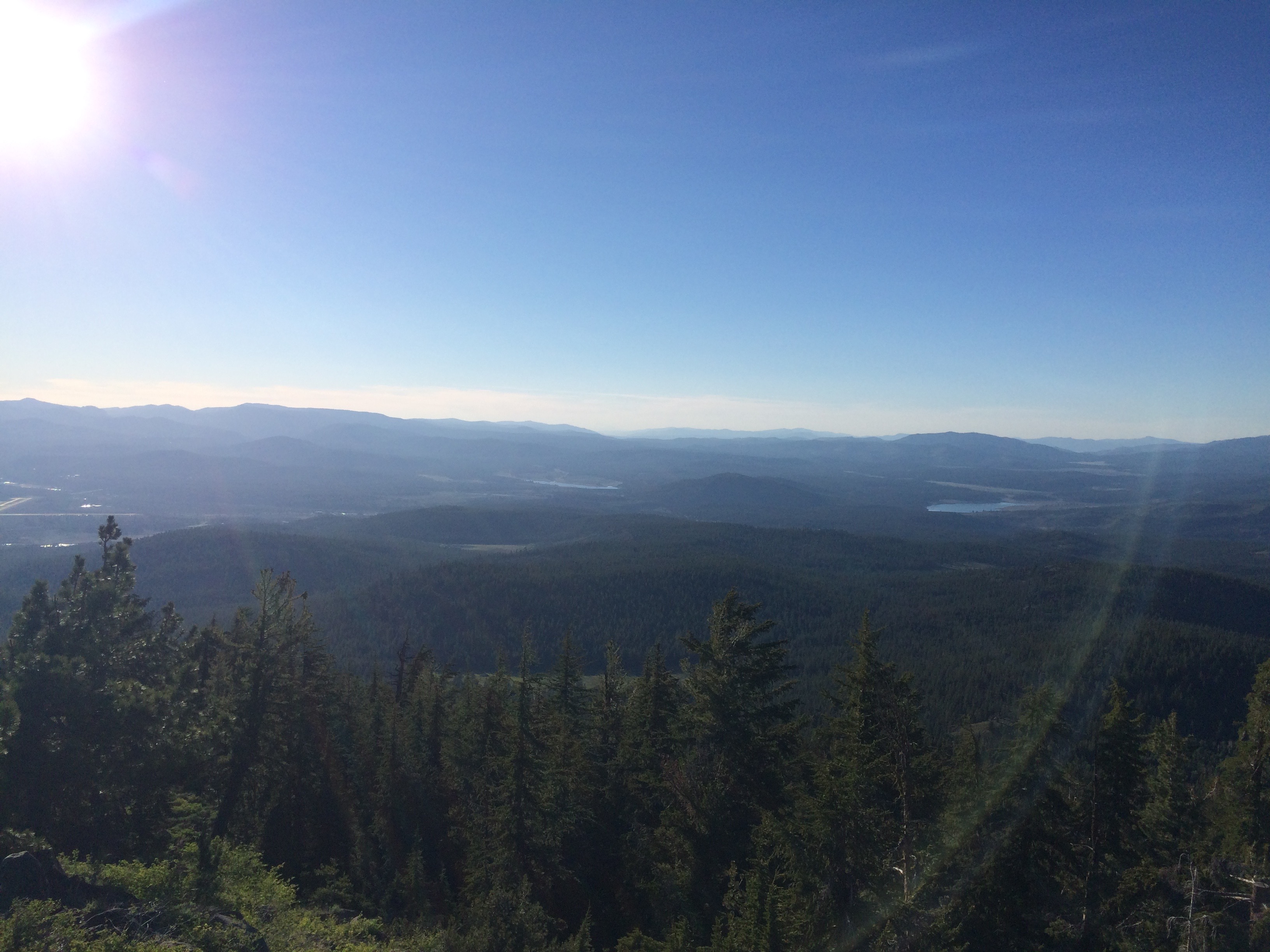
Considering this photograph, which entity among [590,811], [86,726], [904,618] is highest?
[86,726]

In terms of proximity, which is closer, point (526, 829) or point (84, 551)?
point (526, 829)

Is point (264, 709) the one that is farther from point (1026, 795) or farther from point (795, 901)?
point (1026, 795)

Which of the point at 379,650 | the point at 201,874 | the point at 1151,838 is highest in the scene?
the point at 1151,838

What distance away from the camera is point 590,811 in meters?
21.3

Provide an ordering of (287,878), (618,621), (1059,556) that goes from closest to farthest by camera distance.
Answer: (287,878) → (618,621) → (1059,556)

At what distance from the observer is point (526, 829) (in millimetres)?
19141

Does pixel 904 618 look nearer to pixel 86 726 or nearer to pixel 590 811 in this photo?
pixel 590 811

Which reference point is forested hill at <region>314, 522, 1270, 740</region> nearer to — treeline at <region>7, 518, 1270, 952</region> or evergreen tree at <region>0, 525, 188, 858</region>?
treeline at <region>7, 518, 1270, 952</region>

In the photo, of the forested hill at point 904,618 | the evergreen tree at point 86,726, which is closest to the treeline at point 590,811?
the evergreen tree at point 86,726

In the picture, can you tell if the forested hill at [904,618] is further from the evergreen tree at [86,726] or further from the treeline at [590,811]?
the evergreen tree at [86,726]

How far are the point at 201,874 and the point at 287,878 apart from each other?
4.75m

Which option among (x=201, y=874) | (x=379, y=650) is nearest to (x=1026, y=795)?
(x=201, y=874)

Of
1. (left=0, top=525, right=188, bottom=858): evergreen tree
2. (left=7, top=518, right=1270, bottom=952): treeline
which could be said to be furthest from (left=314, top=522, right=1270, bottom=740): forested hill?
(left=0, top=525, right=188, bottom=858): evergreen tree

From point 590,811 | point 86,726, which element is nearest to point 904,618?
point 590,811
